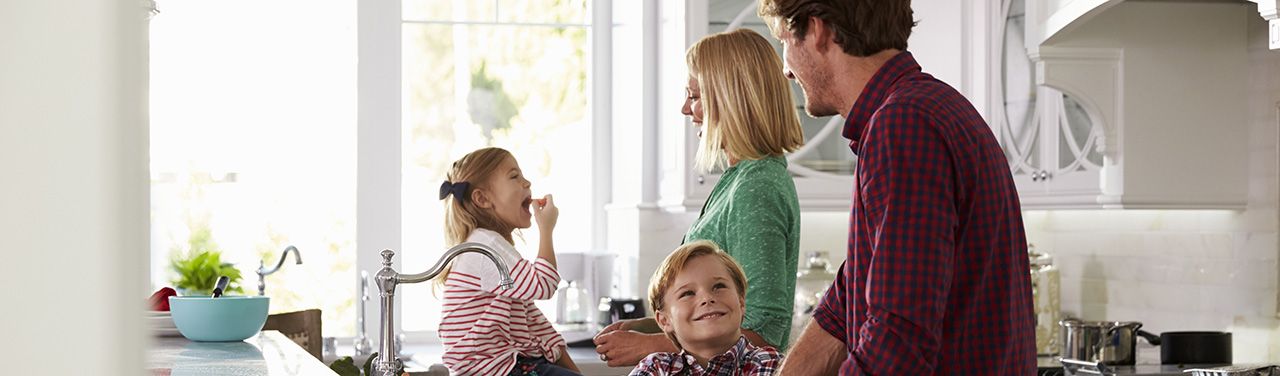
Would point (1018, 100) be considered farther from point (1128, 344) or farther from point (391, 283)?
point (391, 283)

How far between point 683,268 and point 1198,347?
150cm

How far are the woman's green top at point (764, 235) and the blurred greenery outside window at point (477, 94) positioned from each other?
7.75ft

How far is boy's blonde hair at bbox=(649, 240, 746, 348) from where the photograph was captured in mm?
2188

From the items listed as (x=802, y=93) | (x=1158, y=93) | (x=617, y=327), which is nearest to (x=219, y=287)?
(x=617, y=327)

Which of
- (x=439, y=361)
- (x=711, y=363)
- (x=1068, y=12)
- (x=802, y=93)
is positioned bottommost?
(x=439, y=361)

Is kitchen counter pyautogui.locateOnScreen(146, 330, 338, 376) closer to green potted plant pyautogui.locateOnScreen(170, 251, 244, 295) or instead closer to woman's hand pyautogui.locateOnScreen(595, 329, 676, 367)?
woman's hand pyautogui.locateOnScreen(595, 329, 676, 367)

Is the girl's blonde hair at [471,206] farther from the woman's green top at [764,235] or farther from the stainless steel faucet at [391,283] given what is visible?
the woman's green top at [764,235]

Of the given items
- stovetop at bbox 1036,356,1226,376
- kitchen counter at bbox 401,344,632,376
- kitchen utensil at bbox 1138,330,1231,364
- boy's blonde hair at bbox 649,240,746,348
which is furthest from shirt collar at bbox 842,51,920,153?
kitchen counter at bbox 401,344,632,376

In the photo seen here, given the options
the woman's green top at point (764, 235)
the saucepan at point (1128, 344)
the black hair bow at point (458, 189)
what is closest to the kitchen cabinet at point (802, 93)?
the saucepan at point (1128, 344)

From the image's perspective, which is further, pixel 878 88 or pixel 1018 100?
pixel 1018 100

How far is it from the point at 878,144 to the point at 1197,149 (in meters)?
2.35

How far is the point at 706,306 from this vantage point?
7.27 feet

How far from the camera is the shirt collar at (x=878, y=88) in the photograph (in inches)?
51.2

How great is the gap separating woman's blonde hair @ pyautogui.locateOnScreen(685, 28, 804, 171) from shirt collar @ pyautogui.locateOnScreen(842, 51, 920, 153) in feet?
2.32
